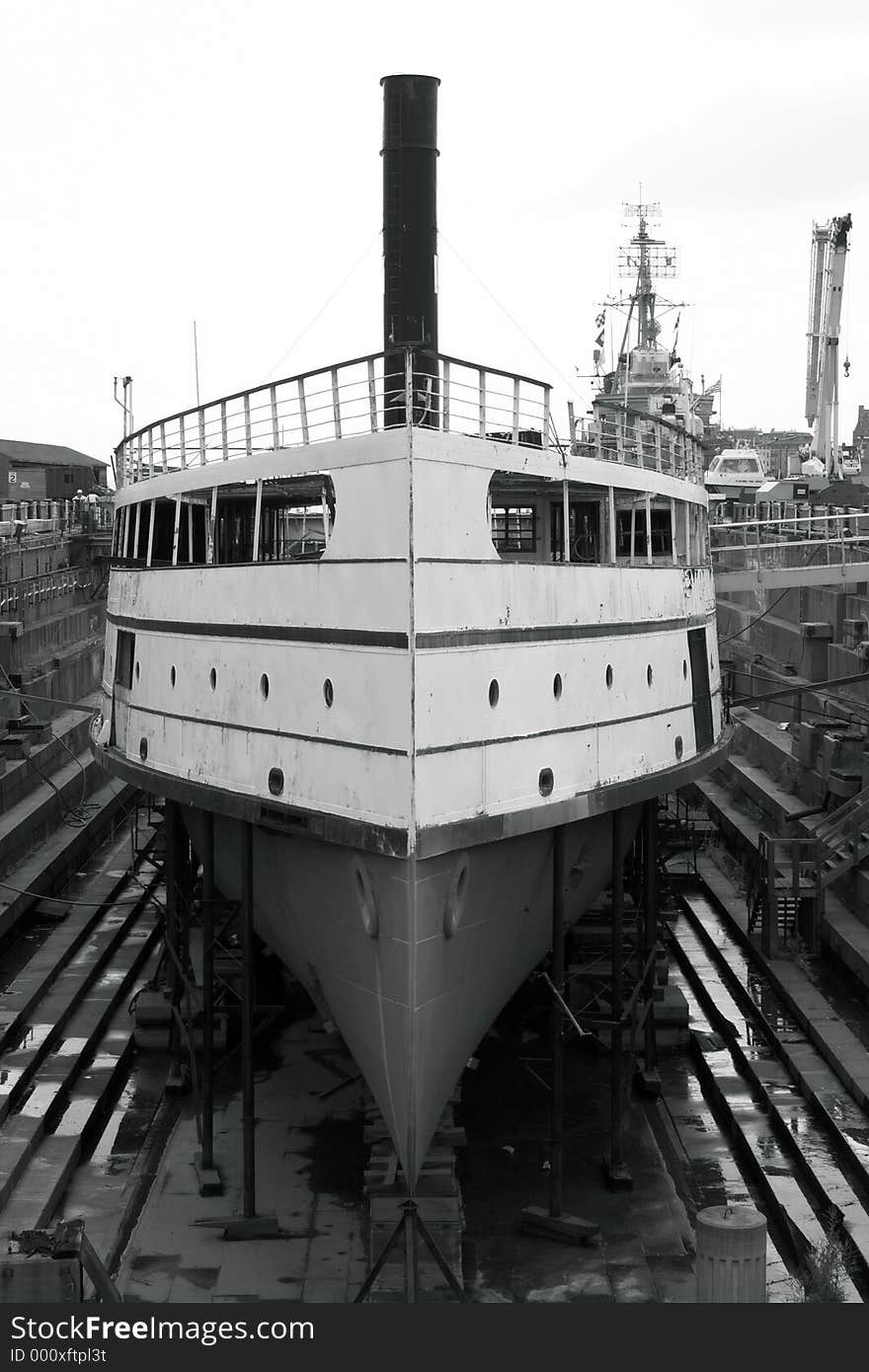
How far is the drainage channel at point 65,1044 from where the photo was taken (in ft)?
46.9

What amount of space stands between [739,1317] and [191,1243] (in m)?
5.37

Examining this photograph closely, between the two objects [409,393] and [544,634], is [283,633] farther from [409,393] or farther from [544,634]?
[409,393]

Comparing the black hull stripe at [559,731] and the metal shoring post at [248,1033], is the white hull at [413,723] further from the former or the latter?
the metal shoring post at [248,1033]

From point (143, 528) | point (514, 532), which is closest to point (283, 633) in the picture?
point (514, 532)

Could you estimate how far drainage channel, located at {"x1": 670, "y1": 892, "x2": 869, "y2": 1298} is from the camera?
1327 cm

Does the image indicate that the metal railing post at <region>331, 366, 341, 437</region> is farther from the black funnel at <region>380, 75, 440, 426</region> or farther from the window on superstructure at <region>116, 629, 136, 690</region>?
the window on superstructure at <region>116, 629, 136, 690</region>

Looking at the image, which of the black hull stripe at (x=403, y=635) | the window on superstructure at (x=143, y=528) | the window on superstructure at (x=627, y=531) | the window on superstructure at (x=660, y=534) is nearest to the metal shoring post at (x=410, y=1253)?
the black hull stripe at (x=403, y=635)

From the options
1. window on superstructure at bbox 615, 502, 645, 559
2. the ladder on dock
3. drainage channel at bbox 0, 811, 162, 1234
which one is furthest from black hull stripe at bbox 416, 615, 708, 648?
the ladder on dock

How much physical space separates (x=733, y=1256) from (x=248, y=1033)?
5.12 meters

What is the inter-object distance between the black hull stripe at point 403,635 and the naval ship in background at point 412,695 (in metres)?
0.02

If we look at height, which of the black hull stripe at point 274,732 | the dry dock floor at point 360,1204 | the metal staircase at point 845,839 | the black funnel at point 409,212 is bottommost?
the dry dock floor at point 360,1204

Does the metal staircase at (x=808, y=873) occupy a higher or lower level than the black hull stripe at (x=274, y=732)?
lower

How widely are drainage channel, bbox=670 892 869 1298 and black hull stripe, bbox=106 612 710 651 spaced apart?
16.4 ft

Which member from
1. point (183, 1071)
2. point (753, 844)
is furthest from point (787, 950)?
point (183, 1071)
